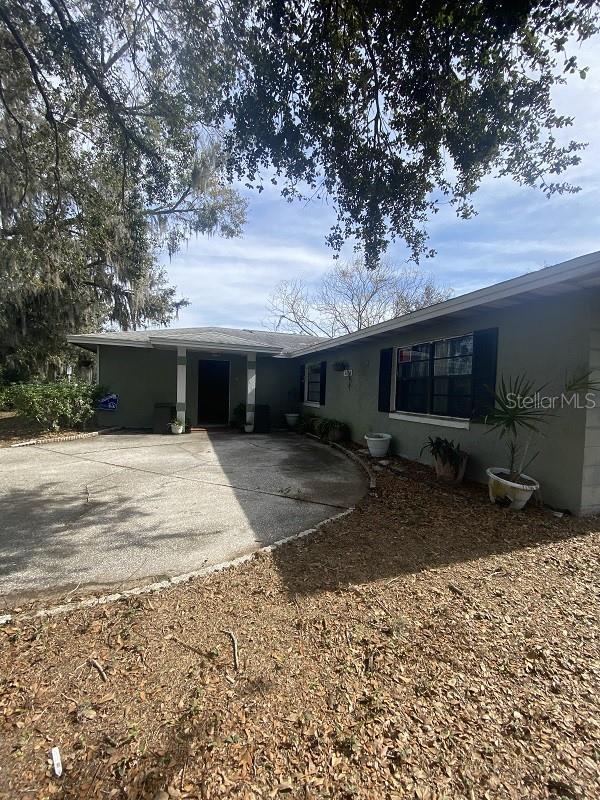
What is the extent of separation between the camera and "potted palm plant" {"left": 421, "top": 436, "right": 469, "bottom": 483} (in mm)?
5395

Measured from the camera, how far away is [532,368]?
15.1ft

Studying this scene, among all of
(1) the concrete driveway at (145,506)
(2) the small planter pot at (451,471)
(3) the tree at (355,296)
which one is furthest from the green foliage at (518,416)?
(3) the tree at (355,296)

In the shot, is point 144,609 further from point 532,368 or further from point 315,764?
point 532,368

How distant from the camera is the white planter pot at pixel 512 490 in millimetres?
4234

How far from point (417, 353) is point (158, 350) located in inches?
301

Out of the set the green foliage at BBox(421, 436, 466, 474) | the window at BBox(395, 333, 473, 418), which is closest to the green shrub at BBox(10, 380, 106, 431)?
the window at BBox(395, 333, 473, 418)

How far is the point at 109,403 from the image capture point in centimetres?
1055

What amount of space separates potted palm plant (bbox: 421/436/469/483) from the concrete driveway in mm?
1126

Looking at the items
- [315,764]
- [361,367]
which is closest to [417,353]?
[361,367]

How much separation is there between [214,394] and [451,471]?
839 cm

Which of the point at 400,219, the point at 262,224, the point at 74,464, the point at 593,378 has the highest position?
the point at 262,224

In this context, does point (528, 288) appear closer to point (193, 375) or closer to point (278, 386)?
point (278, 386)

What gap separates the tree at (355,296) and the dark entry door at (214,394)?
11.6 m

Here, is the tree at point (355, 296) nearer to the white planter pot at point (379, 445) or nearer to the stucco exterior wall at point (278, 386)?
the stucco exterior wall at point (278, 386)
